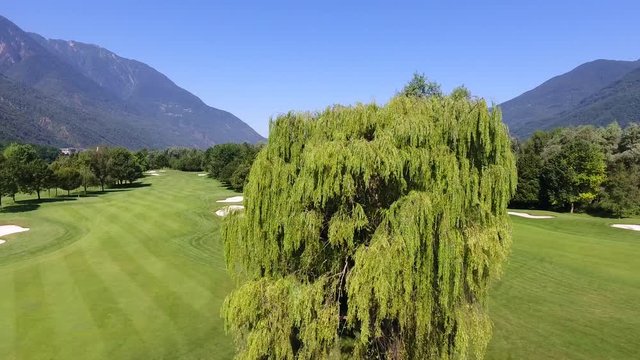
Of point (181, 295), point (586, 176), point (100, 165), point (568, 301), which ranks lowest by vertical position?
point (568, 301)

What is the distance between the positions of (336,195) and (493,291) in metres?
14.0

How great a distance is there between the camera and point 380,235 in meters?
11.2

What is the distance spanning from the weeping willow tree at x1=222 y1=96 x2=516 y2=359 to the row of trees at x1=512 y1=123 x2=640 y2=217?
48.2m

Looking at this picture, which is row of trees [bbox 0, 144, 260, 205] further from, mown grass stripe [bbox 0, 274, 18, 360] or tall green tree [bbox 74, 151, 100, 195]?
mown grass stripe [bbox 0, 274, 18, 360]

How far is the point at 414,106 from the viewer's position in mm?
12922

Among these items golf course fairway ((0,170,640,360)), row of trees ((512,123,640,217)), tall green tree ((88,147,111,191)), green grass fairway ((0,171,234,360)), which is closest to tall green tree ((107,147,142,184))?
tall green tree ((88,147,111,191))

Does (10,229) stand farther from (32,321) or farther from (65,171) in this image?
(65,171)

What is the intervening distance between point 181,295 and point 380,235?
1331 centimetres

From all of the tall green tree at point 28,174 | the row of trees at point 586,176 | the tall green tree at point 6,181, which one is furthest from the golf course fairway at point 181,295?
the tall green tree at point 28,174

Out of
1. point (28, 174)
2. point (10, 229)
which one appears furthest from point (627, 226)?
point (28, 174)

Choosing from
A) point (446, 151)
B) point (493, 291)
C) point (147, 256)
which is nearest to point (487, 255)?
point (446, 151)

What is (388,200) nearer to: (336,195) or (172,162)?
(336,195)

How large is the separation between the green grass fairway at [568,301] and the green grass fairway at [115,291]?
11291 mm

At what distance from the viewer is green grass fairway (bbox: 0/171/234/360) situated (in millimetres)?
15719
